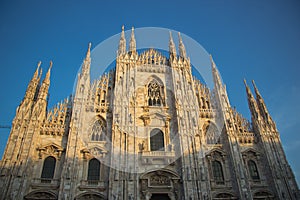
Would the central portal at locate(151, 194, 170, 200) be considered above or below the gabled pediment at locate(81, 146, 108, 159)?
below

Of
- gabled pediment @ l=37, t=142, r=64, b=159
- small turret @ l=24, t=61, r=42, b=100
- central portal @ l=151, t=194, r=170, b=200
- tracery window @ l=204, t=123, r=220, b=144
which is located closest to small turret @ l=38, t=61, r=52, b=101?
small turret @ l=24, t=61, r=42, b=100

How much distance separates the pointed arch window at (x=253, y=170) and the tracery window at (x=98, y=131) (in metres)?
14.4

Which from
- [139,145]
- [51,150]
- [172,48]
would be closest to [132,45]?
[172,48]

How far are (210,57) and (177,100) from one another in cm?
873

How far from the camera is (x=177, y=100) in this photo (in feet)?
76.0

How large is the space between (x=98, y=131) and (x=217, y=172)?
11.9 m

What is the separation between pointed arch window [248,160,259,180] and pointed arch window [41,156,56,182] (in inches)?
705

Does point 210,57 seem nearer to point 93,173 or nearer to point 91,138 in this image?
point 91,138

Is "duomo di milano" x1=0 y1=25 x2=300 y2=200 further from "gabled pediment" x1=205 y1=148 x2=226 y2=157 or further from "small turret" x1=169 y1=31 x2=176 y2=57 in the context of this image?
"small turret" x1=169 y1=31 x2=176 y2=57

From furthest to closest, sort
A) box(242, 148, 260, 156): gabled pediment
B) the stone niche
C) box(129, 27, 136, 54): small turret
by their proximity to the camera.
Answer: box(129, 27, 136, 54): small turret
box(242, 148, 260, 156): gabled pediment
the stone niche

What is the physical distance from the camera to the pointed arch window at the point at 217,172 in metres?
20.1

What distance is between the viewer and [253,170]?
824 inches

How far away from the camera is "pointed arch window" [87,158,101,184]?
18617 mm

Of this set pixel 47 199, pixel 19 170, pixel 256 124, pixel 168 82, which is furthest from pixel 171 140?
pixel 19 170
